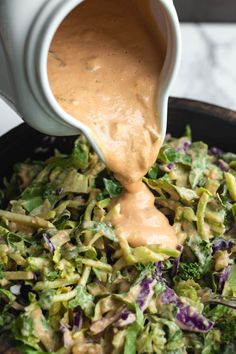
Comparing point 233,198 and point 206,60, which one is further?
point 206,60

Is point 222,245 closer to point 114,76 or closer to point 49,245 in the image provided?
point 49,245

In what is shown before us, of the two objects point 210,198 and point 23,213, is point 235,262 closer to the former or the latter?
point 210,198

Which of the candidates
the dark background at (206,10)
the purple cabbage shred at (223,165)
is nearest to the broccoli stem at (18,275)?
the purple cabbage shred at (223,165)

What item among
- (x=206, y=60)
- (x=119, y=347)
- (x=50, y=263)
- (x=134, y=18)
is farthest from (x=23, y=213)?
(x=206, y=60)

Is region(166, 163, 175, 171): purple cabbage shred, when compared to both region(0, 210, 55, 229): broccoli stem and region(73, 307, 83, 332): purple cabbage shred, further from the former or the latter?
region(73, 307, 83, 332): purple cabbage shred

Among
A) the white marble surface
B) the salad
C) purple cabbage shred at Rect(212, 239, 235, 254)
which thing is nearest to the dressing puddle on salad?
the salad

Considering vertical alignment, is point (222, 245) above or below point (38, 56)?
below

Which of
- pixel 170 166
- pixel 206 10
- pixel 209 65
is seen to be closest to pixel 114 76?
pixel 170 166
